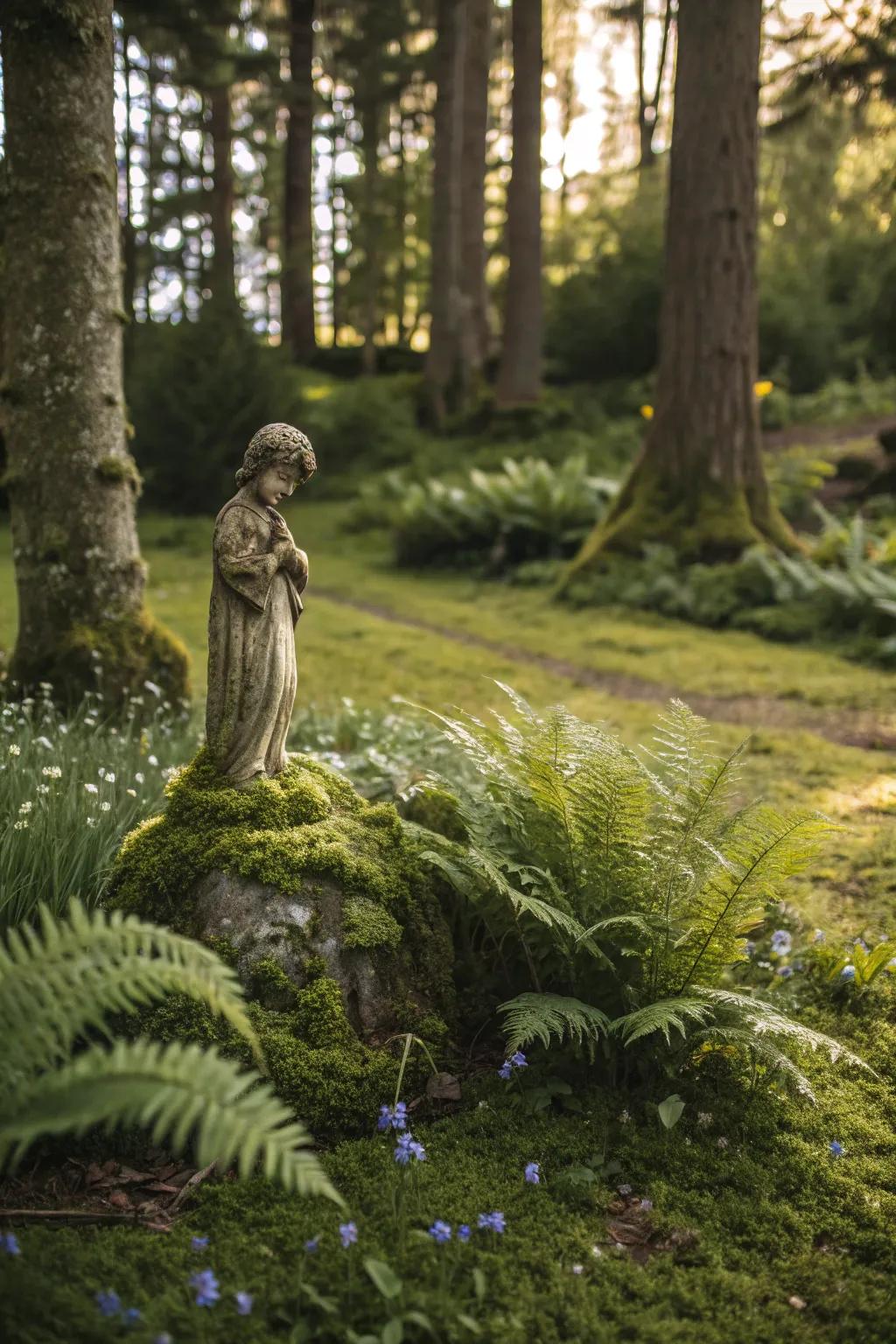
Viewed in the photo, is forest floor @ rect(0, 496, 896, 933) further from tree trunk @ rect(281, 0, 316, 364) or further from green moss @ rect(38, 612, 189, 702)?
tree trunk @ rect(281, 0, 316, 364)

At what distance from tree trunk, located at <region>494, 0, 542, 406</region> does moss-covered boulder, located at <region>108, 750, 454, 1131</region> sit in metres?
17.9

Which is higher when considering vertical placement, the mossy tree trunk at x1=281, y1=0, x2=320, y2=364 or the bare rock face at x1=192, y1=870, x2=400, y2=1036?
the mossy tree trunk at x1=281, y1=0, x2=320, y2=364

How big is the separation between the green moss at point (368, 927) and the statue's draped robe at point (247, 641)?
61 cm

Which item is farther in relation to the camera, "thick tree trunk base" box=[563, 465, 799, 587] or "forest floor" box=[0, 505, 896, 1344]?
"thick tree trunk base" box=[563, 465, 799, 587]

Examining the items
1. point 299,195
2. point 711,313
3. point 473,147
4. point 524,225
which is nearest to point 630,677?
point 711,313

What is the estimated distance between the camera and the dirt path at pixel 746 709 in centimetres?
734

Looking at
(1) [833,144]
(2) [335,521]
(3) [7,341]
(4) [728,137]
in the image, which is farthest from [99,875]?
(1) [833,144]

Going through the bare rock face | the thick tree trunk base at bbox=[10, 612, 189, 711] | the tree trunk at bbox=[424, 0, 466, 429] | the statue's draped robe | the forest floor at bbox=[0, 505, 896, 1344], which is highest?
the tree trunk at bbox=[424, 0, 466, 429]

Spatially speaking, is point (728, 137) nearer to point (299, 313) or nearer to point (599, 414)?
point (599, 414)

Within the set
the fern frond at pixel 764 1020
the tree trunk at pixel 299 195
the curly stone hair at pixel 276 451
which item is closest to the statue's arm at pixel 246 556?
the curly stone hair at pixel 276 451

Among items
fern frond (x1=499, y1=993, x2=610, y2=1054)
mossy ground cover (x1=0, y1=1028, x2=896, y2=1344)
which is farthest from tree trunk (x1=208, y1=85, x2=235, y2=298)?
mossy ground cover (x1=0, y1=1028, x2=896, y2=1344)

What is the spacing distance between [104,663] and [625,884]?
3806 mm

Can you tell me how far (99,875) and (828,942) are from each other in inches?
120

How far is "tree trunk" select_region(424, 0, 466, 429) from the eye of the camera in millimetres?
19359
